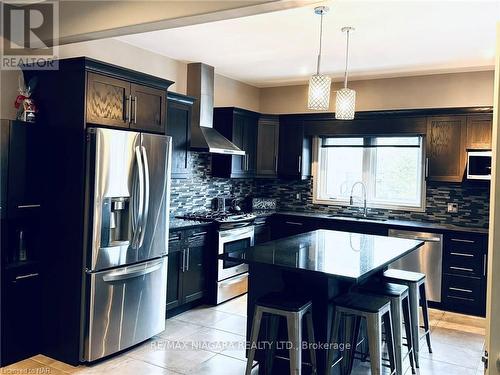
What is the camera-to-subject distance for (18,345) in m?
3.36

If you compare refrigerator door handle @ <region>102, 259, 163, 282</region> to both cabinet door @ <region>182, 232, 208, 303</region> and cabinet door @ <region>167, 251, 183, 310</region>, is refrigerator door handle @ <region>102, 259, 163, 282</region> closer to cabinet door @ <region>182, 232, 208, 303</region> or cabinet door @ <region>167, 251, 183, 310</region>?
cabinet door @ <region>167, 251, 183, 310</region>

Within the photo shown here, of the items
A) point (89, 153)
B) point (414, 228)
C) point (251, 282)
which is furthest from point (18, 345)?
point (414, 228)

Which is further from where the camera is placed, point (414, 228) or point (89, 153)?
point (414, 228)

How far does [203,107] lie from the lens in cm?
532

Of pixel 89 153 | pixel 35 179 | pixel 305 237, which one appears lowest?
pixel 305 237

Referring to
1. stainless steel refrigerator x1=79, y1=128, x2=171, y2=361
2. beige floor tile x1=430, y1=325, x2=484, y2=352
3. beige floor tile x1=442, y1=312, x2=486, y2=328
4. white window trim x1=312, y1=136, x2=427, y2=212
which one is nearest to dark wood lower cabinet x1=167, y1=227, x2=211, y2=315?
stainless steel refrigerator x1=79, y1=128, x2=171, y2=361

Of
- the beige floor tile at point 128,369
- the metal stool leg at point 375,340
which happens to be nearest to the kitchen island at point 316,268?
the metal stool leg at point 375,340

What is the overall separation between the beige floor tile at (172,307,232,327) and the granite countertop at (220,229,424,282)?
4.40ft

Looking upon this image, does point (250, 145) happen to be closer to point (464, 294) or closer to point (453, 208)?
point (453, 208)

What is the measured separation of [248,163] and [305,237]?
2.36 meters

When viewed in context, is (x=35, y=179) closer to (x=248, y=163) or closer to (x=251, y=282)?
(x=251, y=282)

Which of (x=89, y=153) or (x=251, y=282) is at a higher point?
(x=89, y=153)

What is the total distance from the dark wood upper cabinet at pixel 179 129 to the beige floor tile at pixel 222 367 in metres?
2.01

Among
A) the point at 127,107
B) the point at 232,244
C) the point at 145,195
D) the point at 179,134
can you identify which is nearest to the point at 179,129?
the point at 179,134
